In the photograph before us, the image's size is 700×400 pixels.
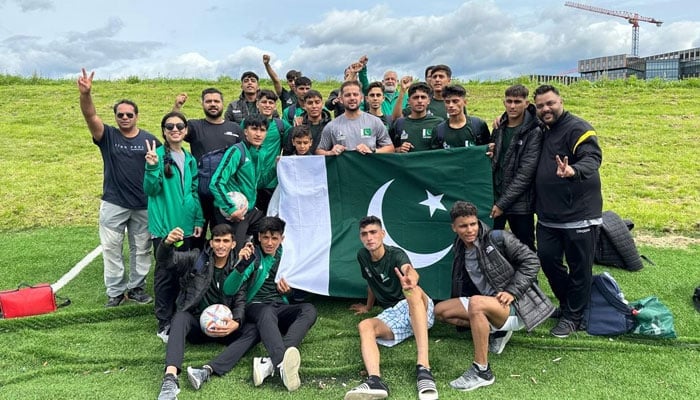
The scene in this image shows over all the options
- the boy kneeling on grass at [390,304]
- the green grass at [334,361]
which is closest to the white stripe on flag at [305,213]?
the green grass at [334,361]

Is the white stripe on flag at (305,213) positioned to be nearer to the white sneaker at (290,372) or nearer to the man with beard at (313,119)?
the man with beard at (313,119)

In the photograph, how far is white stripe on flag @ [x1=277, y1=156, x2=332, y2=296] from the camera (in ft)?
18.5

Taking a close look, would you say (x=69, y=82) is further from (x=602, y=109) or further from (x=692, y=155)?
(x=692, y=155)

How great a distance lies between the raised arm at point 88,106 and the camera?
496 centimetres

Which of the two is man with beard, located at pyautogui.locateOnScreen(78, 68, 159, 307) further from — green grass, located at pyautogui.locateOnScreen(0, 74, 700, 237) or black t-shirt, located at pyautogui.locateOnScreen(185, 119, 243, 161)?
green grass, located at pyautogui.locateOnScreen(0, 74, 700, 237)

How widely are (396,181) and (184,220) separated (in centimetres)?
226

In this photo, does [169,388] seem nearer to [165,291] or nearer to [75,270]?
[165,291]

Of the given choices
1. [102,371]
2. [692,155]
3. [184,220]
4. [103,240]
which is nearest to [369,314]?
[184,220]

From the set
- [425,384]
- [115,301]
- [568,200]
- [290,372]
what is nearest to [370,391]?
[425,384]

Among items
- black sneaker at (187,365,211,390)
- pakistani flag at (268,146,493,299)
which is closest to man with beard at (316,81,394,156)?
pakistani flag at (268,146,493,299)

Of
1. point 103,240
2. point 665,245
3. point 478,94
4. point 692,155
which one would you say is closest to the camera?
point 103,240

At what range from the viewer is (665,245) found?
25.4ft

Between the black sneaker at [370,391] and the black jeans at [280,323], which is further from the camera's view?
the black jeans at [280,323]

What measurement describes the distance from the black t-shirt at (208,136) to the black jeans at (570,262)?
3388 mm
